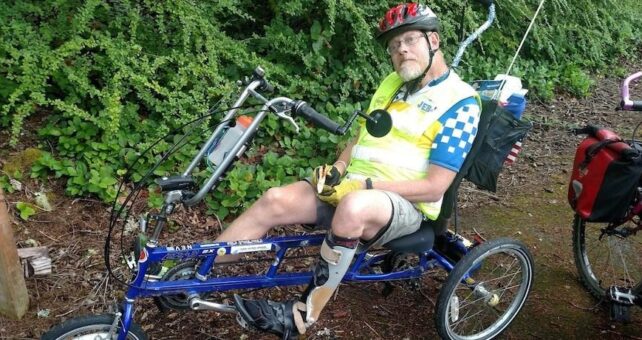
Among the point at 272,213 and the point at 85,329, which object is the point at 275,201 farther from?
the point at 85,329

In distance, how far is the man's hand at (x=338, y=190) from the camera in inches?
99.1

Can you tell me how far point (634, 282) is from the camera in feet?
11.9

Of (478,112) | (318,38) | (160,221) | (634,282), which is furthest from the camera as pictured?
(318,38)

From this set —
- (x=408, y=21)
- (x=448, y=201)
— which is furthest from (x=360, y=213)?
(x=408, y=21)

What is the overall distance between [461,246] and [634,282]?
5.06 feet

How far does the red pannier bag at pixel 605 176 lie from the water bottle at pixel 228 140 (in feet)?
6.56

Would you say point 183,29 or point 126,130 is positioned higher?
point 183,29

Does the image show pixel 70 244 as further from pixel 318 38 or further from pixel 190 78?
pixel 318 38

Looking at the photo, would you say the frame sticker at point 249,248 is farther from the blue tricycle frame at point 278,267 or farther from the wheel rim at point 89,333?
the wheel rim at point 89,333

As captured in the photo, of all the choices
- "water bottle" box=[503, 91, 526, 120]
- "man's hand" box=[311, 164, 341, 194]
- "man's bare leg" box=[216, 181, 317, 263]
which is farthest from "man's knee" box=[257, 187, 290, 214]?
"water bottle" box=[503, 91, 526, 120]

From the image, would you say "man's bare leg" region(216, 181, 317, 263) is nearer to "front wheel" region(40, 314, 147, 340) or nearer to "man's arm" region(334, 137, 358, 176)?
"man's arm" region(334, 137, 358, 176)

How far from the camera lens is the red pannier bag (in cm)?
296

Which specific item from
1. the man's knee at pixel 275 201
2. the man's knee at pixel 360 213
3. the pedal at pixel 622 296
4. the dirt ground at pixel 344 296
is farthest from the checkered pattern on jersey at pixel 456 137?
the pedal at pixel 622 296

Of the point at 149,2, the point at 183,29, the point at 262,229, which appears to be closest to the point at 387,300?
the point at 262,229
